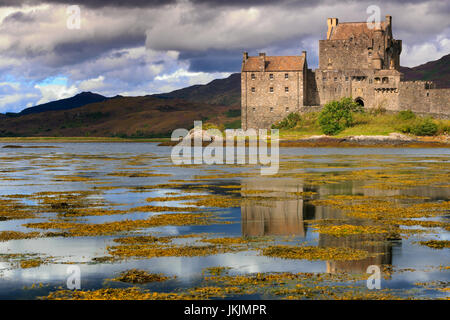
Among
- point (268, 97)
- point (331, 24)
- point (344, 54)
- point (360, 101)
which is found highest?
point (331, 24)

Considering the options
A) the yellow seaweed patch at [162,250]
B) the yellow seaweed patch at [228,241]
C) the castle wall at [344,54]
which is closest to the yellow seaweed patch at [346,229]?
the yellow seaweed patch at [228,241]

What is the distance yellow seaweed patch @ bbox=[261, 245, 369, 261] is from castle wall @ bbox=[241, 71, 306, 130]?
334 ft

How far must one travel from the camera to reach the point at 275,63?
11888cm

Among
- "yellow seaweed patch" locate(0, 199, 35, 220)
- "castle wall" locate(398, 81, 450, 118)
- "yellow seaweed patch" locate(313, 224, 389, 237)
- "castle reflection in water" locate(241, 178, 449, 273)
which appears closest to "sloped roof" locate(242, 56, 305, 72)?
"castle wall" locate(398, 81, 450, 118)

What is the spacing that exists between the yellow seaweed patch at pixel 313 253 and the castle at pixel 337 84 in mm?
101794

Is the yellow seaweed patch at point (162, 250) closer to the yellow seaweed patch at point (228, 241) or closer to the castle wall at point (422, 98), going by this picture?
the yellow seaweed patch at point (228, 241)

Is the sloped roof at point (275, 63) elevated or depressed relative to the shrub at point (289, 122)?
elevated

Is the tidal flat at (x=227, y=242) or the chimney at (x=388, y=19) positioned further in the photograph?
the chimney at (x=388, y=19)

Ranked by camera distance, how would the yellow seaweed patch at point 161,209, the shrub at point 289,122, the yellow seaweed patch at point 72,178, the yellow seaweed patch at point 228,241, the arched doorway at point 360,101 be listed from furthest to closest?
1. the arched doorway at point 360,101
2. the shrub at point 289,122
3. the yellow seaweed patch at point 72,178
4. the yellow seaweed patch at point 161,209
5. the yellow seaweed patch at point 228,241

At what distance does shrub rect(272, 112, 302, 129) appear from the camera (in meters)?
116

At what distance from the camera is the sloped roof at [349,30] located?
4888 inches

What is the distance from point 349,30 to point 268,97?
78.0 ft

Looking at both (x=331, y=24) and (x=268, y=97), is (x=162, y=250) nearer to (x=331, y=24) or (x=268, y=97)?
(x=268, y=97)

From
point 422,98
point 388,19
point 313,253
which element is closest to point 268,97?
point 422,98
